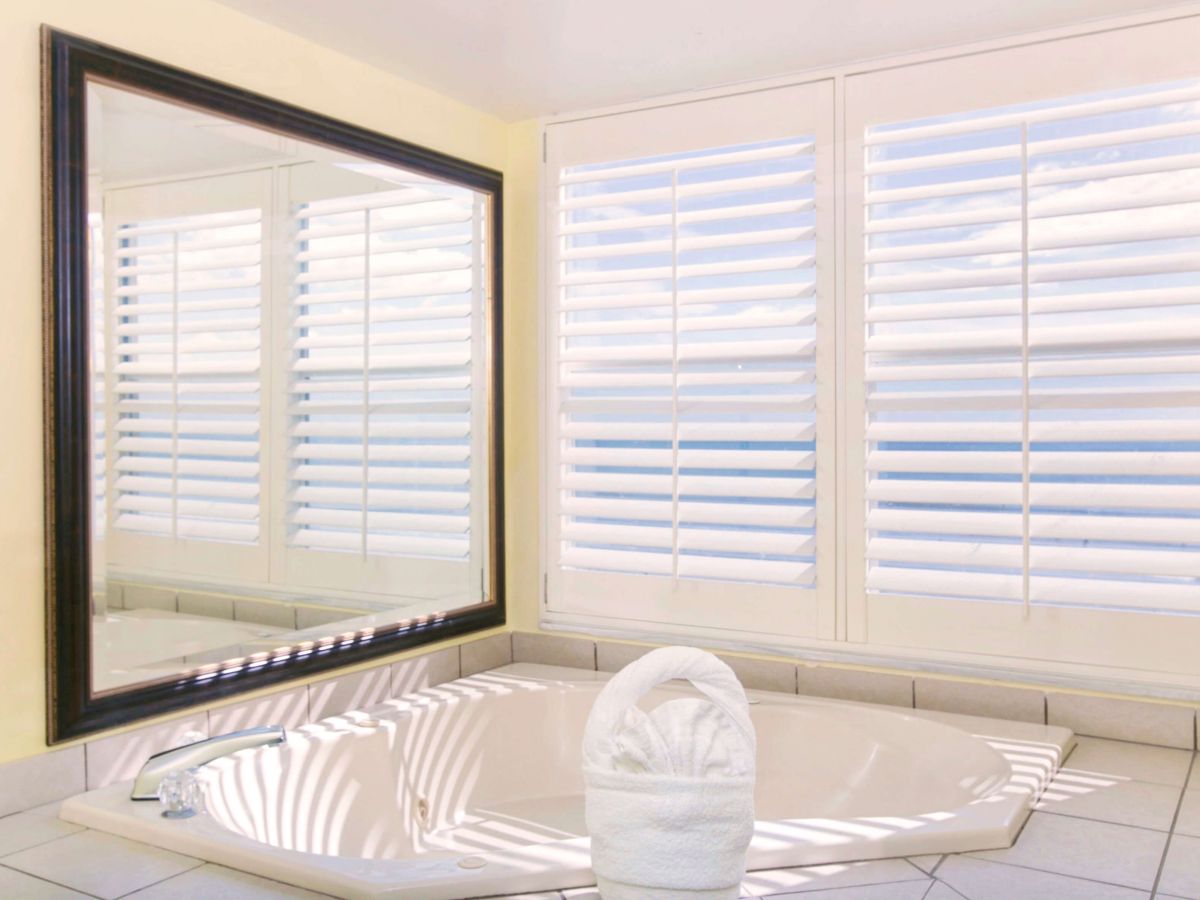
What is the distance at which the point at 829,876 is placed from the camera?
1.65 m

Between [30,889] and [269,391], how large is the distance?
1.18 m

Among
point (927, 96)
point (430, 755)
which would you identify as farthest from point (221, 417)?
point (927, 96)

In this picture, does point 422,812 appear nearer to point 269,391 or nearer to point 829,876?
point 269,391

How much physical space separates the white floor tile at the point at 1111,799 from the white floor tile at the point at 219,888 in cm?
134

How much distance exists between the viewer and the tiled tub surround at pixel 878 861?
63.3 inches

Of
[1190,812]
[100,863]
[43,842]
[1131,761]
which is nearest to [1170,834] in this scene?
[1190,812]

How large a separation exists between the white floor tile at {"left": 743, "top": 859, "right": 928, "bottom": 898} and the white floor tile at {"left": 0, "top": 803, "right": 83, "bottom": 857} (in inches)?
46.4

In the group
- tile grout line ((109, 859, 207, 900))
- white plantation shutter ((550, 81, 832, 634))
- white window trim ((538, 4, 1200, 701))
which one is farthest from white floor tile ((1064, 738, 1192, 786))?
tile grout line ((109, 859, 207, 900))

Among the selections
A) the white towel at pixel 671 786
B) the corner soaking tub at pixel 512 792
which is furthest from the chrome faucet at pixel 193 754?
the white towel at pixel 671 786

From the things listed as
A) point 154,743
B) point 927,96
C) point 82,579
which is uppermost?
point 927,96

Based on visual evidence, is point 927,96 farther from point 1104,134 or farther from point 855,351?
point 855,351

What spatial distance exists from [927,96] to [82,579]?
2148 mm

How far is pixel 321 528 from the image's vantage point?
2629mm

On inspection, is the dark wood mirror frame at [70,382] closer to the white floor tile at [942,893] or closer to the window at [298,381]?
the window at [298,381]
